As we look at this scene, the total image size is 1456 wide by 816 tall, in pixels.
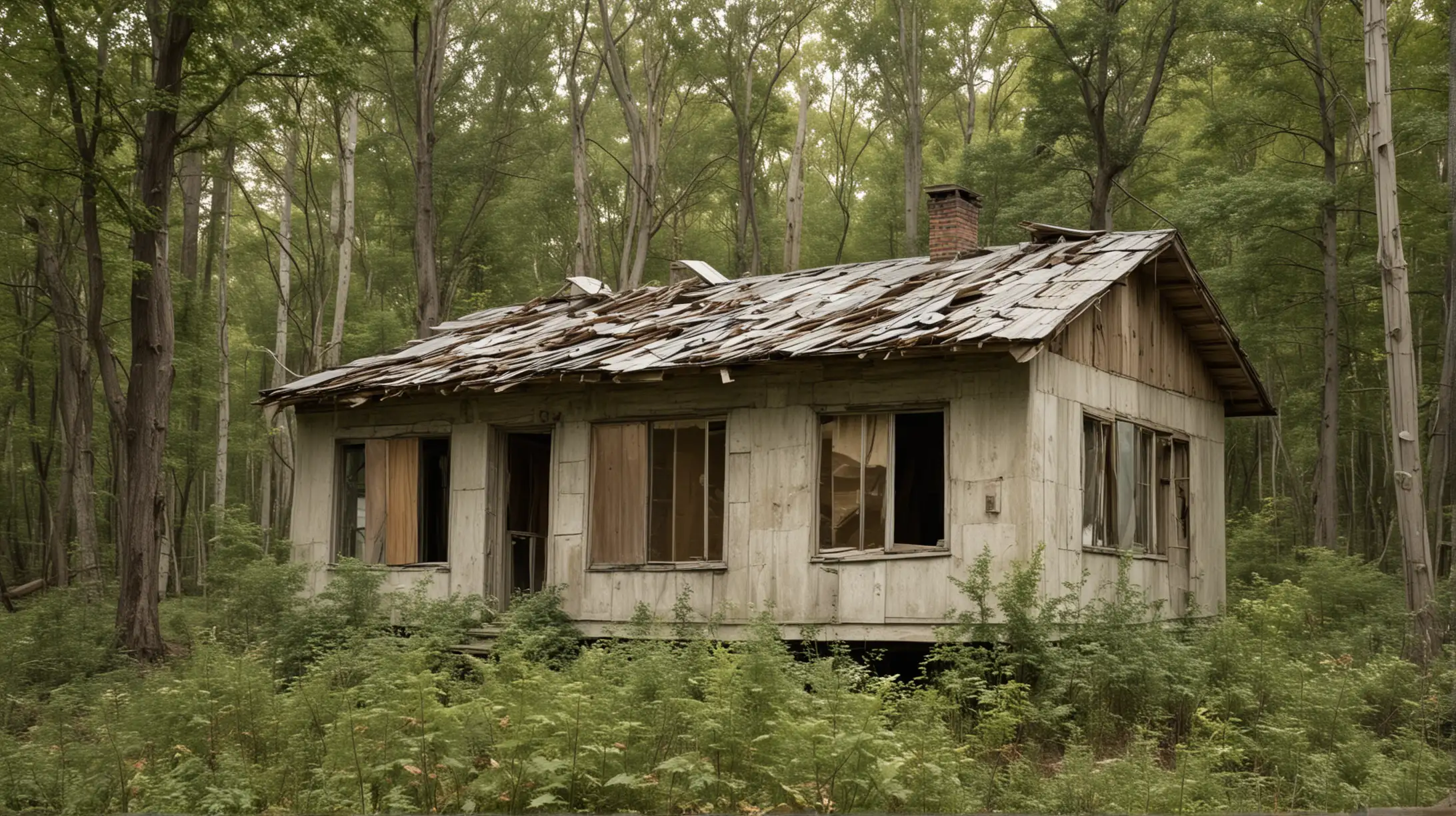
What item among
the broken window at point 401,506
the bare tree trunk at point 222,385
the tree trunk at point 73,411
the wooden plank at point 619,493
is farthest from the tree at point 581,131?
the wooden plank at point 619,493

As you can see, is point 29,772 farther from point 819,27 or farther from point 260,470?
point 260,470

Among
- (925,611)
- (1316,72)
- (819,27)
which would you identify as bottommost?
(925,611)

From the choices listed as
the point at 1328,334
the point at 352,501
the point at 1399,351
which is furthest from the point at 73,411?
the point at 1328,334

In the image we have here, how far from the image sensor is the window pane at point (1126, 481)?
15969 millimetres

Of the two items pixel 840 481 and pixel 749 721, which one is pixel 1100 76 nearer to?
pixel 840 481

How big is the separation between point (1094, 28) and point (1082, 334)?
15.3m

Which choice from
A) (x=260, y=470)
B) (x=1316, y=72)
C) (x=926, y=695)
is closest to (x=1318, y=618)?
(x=926, y=695)

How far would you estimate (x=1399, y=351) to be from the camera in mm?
15945

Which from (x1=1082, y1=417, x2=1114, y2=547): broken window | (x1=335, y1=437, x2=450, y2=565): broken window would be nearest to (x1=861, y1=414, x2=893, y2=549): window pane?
(x1=1082, y1=417, x2=1114, y2=547): broken window

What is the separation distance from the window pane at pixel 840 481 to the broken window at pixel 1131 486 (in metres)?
2.69

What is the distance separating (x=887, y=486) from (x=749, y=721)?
5314mm

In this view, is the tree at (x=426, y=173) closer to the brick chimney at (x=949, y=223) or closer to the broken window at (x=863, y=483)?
the brick chimney at (x=949, y=223)

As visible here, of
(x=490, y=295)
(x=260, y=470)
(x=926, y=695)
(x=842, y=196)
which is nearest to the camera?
(x=926, y=695)

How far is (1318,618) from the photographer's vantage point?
771 inches
